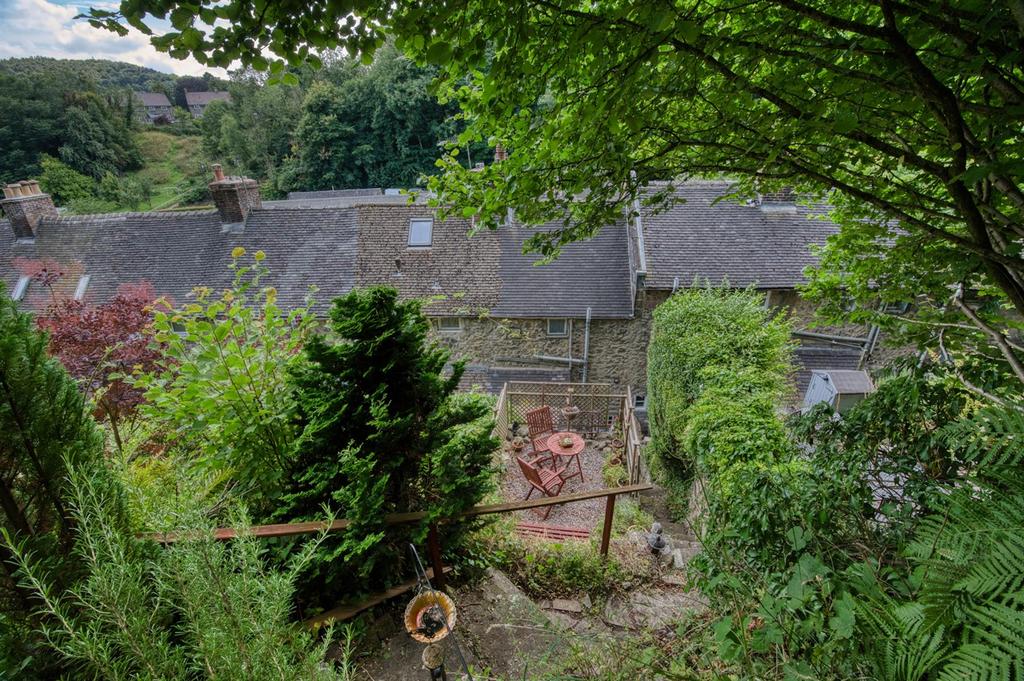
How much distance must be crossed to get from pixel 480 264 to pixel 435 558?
11212 millimetres

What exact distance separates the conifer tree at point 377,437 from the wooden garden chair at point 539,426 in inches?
295

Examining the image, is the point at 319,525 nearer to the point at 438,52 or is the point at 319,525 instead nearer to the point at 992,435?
the point at 438,52

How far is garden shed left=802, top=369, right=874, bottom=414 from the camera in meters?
8.64

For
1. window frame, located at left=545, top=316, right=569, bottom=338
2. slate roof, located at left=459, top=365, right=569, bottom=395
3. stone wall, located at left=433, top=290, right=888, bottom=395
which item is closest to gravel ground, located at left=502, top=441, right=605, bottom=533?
slate roof, located at left=459, top=365, right=569, bottom=395

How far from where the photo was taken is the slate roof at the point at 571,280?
1263cm

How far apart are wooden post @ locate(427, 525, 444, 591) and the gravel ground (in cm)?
421

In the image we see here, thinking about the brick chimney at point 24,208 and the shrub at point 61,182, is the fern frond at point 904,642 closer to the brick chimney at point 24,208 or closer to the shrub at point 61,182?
the brick chimney at point 24,208

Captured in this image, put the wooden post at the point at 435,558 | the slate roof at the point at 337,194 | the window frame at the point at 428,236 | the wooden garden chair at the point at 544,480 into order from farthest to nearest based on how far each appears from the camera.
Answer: the slate roof at the point at 337,194 < the window frame at the point at 428,236 < the wooden garden chair at the point at 544,480 < the wooden post at the point at 435,558

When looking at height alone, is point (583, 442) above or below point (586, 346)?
below

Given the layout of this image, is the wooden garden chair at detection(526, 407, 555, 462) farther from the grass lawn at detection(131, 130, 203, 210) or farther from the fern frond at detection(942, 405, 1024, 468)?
the grass lawn at detection(131, 130, 203, 210)

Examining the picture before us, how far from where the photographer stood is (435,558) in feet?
10.1

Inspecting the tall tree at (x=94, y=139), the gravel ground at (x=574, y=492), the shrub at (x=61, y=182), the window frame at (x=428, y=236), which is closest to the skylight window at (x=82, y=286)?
the window frame at (x=428, y=236)

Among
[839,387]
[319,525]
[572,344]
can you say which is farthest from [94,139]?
[839,387]

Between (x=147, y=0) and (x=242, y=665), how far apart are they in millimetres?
2050
